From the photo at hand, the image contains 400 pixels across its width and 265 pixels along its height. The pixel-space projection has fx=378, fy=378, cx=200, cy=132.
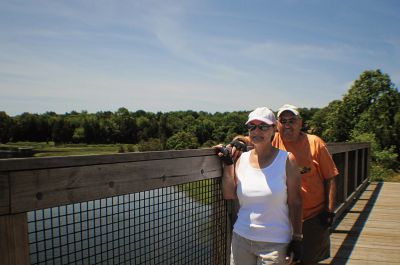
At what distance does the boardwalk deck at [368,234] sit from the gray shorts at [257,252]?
221cm

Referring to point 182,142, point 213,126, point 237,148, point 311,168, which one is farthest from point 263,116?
point 213,126

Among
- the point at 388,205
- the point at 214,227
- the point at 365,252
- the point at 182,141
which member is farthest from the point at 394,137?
the point at 182,141

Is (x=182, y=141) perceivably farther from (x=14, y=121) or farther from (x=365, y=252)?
(x=365, y=252)

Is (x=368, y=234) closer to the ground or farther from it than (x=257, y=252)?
closer to the ground

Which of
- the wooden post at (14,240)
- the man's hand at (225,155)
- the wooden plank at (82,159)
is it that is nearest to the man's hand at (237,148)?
the man's hand at (225,155)

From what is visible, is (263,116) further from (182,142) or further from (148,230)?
(182,142)

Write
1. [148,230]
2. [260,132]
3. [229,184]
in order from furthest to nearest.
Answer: [229,184] < [260,132] < [148,230]

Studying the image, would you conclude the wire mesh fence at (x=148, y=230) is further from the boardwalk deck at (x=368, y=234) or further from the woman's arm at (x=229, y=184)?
the boardwalk deck at (x=368, y=234)

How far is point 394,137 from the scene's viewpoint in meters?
33.6

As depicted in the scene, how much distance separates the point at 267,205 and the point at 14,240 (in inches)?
51.7

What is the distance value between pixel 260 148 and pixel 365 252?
2884 millimetres

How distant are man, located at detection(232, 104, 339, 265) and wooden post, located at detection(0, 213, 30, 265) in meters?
1.87

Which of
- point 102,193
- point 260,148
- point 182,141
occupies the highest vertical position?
point 260,148

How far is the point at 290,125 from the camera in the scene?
2.70 meters
